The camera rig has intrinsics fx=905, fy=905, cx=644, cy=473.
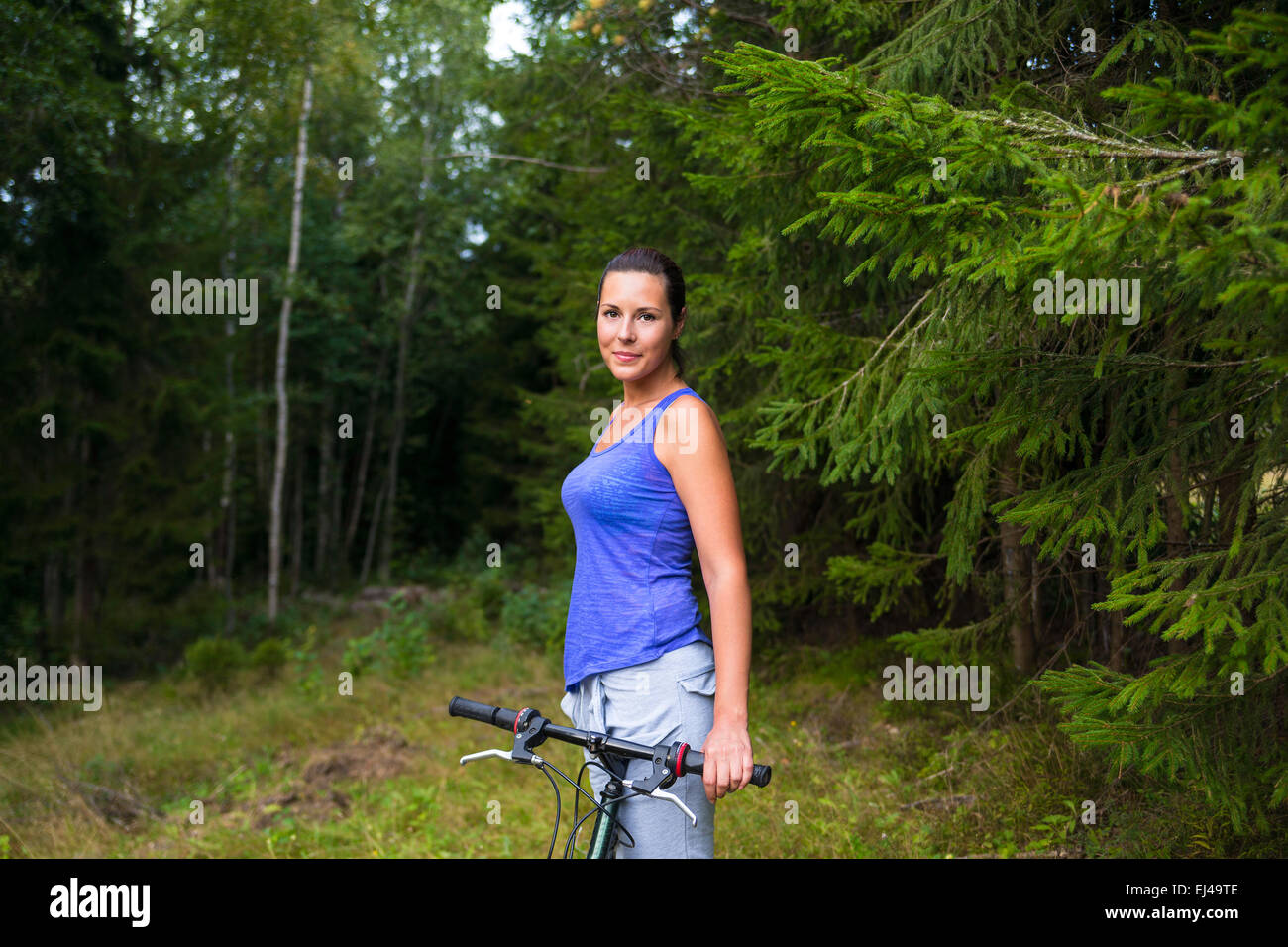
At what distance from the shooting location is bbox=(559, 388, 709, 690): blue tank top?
202 cm

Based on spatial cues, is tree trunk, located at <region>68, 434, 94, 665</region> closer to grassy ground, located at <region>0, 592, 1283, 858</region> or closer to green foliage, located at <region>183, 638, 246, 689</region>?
green foliage, located at <region>183, 638, 246, 689</region>

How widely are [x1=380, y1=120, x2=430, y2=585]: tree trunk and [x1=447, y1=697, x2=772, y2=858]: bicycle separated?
65.1 feet

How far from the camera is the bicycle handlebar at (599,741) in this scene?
5.94 ft

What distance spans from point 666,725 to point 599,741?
160mm

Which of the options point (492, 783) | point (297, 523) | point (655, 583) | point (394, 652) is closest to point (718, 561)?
point (655, 583)

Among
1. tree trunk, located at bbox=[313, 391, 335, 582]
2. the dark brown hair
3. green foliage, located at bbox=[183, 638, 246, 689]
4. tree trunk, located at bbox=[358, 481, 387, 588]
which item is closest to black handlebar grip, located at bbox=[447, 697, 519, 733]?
the dark brown hair

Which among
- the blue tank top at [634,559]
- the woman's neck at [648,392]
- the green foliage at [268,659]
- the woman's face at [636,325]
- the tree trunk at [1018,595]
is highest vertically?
the woman's face at [636,325]

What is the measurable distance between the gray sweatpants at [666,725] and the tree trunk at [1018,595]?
11.0 feet

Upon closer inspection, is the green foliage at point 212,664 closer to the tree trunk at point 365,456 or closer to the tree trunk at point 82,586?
the tree trunk at point 82,586

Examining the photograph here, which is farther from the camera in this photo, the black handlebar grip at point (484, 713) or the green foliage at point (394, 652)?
the green foliage at point (394, 652)

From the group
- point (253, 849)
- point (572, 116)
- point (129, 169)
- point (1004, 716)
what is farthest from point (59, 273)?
point (1004, 716)

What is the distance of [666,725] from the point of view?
6.53 ft

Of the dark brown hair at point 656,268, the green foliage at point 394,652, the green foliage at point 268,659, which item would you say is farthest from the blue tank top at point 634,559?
the green foliage at point 268,659

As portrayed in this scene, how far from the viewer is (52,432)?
1130 centimetres
